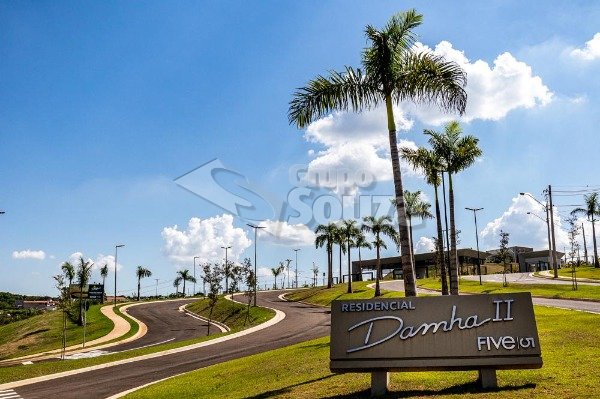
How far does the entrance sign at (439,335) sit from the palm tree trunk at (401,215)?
254 centimetres

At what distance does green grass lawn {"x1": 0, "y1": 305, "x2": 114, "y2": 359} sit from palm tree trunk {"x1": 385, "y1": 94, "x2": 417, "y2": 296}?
4402cm

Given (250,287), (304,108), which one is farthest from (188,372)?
(250,287)

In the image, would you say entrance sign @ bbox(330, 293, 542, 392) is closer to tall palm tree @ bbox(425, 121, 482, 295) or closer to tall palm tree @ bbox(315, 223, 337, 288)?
tall palm tree @ bbox(425, 121, 482, 295)

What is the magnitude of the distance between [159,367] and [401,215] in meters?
17.7

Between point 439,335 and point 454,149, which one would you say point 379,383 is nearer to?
point 439,335

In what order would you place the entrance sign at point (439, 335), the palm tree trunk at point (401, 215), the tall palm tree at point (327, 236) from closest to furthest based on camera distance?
1. the entrance sign at point (439, 335)
2. the palm tree trunk at point (401, 215)
3. the tall palm tree at point (327, 236)

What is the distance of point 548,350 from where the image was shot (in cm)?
1697

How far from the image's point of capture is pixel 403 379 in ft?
45.3

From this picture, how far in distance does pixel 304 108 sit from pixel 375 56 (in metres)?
3.14

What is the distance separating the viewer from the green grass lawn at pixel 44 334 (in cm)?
5075

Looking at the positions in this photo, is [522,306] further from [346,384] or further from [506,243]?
[506,243]

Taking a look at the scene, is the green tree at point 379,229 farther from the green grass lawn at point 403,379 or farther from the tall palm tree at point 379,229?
the green grass lawn at point 403,379

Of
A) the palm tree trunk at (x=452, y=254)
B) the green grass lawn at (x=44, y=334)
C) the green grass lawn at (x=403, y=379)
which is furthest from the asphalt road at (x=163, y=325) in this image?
the palm tree trunk at (x=452, y=254)

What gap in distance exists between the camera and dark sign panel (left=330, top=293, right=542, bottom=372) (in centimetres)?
1192
